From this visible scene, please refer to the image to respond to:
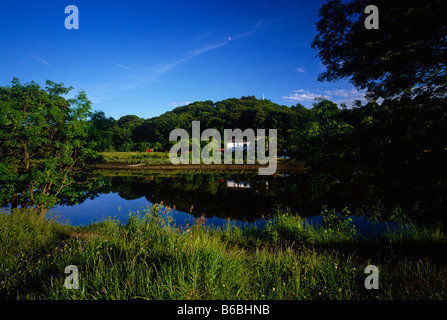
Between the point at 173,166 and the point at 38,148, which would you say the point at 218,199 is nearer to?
the point at 38,148

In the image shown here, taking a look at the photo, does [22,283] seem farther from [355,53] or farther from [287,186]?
[287,186]

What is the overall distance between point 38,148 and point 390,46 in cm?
1441

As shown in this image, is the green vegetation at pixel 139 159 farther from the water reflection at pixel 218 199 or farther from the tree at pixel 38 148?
the tree at pixel 38 148

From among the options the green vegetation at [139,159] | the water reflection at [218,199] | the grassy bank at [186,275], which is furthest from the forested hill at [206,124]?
the grassy bank at [186,275]

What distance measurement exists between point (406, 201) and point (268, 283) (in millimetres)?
5330

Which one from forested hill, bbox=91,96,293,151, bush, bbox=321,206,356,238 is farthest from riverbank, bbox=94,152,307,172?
bush, bbox=321,206,356,238

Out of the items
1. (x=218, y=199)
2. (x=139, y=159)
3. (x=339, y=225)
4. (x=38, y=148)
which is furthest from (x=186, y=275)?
(x=139, y=159)

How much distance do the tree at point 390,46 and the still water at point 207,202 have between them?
728 centimetres

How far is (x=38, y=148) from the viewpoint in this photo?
30.3ft

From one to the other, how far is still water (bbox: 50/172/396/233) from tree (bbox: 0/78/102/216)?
7.57ft

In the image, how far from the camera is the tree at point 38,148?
809cm

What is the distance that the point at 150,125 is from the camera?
82312mm

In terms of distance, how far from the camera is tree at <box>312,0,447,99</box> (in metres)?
5.00

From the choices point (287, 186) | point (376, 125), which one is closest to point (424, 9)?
point (376, 125)
